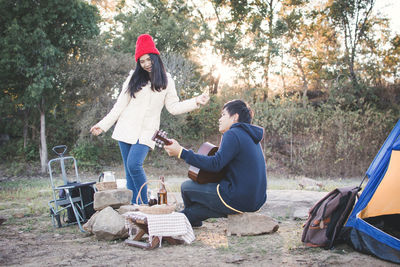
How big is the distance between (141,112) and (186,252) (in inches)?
69.2

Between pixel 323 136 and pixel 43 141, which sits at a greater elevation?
pixel 43 141

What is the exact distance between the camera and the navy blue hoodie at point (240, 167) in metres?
3.56

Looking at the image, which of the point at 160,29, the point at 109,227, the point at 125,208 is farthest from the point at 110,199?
the point at 160,29

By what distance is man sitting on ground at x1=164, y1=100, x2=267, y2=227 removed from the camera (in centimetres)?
353

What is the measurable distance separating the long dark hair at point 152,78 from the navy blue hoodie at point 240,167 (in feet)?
3.74

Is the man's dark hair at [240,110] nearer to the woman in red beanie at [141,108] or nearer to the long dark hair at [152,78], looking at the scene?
the woman in red beanie at [141,108]

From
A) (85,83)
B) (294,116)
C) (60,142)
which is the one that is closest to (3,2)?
(85,83)

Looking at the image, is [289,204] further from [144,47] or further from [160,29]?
[160,29]

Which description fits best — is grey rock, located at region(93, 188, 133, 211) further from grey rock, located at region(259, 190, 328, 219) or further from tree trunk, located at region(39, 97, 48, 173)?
tree trunk, located at region(39, 97, 48, 173)

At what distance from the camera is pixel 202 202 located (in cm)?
386

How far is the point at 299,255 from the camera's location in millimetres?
3176

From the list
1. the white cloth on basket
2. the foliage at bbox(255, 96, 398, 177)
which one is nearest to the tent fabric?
A: the white cloth on basket

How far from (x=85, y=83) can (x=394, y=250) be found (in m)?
12.0

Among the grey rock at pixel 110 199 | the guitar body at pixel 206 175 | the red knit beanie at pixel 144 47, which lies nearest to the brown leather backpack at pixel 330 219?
the guitar body at pixel 206 175
